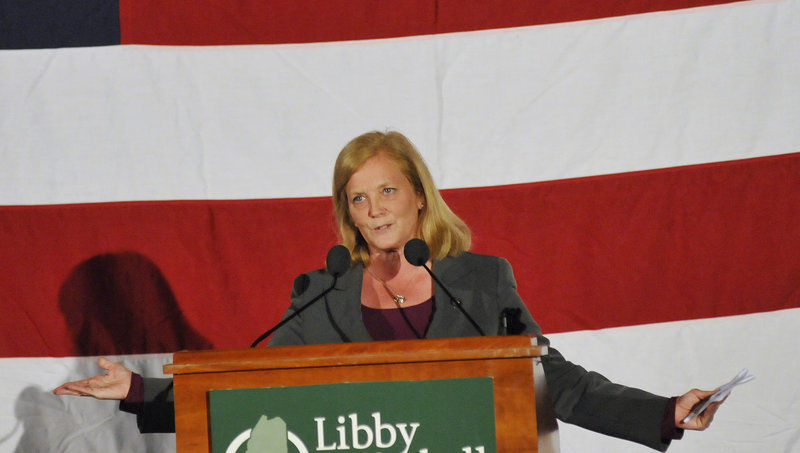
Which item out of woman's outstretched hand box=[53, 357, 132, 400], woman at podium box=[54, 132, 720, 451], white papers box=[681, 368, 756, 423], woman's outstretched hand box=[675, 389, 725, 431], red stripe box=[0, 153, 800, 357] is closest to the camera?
white papers box=[681, 368, 756, 423]

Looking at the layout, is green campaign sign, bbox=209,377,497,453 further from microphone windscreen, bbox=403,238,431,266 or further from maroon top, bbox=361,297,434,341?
maroon top, bbox=361,297,434,341

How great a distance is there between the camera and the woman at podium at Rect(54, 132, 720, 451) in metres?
1.57

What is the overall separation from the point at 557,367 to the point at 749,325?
0.90 m

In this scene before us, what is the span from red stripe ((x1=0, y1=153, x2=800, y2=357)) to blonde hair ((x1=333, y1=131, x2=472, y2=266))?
1.40 ft

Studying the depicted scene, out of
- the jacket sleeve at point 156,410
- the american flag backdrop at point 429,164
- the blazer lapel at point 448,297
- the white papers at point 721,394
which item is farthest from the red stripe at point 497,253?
the white papers at point 721,394

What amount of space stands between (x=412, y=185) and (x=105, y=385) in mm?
798

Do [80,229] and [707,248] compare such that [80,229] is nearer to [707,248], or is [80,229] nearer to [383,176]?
[383,176]

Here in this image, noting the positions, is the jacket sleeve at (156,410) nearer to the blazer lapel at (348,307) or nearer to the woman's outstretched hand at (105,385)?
the woman's outstretched hand at (105,385)

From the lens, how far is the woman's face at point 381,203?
6.14 ft

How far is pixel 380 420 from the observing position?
46.1 inches

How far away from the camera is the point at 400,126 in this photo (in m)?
2.41

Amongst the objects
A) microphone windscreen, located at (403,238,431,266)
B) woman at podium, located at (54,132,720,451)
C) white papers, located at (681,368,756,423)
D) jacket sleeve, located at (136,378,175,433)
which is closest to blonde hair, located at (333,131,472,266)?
woman at podium, located at (54,132,720,451)

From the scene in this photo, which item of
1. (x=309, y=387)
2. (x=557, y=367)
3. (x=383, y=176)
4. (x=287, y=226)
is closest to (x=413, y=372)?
(x=309, y=387)

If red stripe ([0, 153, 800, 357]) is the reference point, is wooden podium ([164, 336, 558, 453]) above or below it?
below
